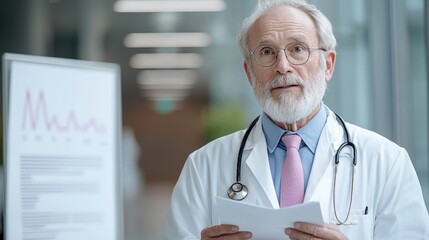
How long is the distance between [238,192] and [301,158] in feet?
0.69

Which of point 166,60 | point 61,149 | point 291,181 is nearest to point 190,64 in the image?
point 166,60

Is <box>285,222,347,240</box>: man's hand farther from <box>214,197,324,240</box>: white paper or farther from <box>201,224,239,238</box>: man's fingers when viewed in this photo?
<box>201,224,239,238</box>: man's fingers

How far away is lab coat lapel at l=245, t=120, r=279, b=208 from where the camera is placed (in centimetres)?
222

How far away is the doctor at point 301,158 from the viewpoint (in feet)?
7.07

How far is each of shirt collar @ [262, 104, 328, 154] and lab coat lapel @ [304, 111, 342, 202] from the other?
2 centimetres

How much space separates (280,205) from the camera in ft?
7.25

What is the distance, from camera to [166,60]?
13.0 meters

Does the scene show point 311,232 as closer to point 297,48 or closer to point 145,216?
point 297,48

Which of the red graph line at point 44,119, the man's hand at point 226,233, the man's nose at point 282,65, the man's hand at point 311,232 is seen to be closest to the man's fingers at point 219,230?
the man's hand at point 226,233

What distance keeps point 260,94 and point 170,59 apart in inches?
416

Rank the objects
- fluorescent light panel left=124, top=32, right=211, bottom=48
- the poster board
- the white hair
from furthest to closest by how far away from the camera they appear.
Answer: fluorescent light panel left=124, top=32, right=211, bottom=48
the poster board
the white hair

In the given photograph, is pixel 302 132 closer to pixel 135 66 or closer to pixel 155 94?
pixel 135 66

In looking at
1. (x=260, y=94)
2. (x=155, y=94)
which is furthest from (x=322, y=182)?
(x=155, y=94)

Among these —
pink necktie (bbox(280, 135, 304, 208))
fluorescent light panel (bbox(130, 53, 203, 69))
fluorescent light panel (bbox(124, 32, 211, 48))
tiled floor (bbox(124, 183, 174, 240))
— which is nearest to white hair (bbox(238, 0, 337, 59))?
pink necktie (bbox(280, 135, 304, 208))
